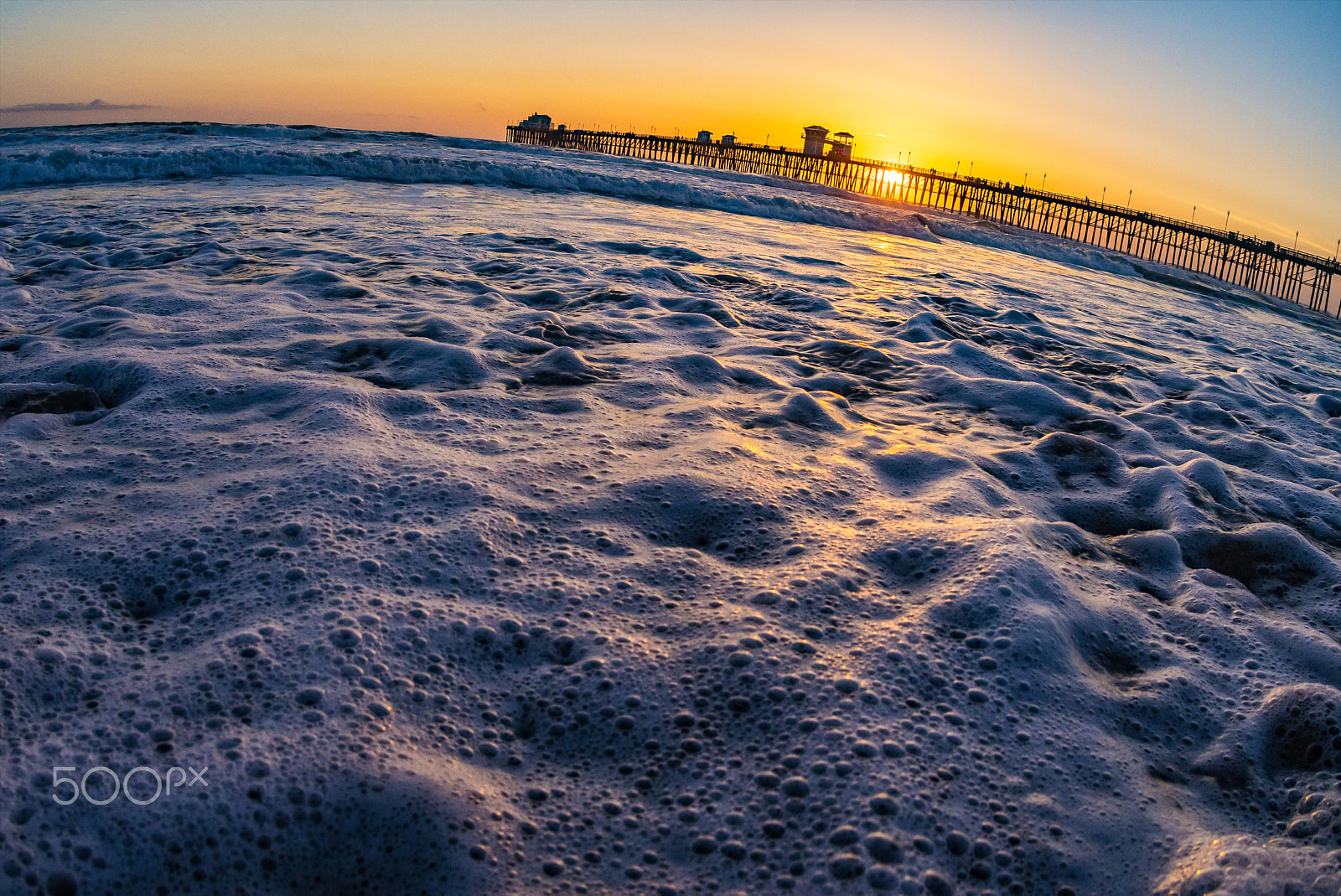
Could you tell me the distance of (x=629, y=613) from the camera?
2.07 meters

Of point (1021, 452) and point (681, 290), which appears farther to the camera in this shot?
point (681, 290)

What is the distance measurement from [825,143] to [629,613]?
65.4 m

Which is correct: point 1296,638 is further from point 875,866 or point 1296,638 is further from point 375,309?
point 375,309

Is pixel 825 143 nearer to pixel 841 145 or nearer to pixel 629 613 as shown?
pixel 841 145

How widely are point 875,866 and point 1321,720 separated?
1.42 metres

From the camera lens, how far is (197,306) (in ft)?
14.8

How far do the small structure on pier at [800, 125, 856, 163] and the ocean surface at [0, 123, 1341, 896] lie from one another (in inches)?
2370

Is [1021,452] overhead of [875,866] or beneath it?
overhead

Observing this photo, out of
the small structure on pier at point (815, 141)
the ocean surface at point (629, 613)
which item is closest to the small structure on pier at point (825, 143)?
the small structure on pier at point (815, 141)

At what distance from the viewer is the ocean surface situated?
145 centimetres

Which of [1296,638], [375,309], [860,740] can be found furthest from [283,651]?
[375,309]

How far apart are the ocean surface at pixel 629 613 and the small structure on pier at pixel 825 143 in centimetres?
6019

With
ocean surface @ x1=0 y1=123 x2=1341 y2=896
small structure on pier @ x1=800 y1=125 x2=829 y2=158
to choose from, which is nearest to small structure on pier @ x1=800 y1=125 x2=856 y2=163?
small structure on pier @ x1=800 y1=125 x2=829 y2=158

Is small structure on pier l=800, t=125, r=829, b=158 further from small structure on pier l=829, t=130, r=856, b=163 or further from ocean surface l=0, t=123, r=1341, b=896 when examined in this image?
ocean surface l=0, t=123, r=1341, b=896
